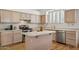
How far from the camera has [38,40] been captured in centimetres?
205

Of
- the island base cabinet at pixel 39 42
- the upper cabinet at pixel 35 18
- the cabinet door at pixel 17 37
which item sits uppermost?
the upper cabinet at pixel 35 18

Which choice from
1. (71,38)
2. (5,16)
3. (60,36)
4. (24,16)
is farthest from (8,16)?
(71,38)

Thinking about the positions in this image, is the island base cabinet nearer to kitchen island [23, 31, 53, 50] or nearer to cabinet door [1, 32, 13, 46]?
kitchen island [23, 31, 53, 50]

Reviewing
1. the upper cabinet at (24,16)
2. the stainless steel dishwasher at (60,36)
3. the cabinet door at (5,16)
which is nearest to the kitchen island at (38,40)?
the stainless steel dishwasher at (60,36)

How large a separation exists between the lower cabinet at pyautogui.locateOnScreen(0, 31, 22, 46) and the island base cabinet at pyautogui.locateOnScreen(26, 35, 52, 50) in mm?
151

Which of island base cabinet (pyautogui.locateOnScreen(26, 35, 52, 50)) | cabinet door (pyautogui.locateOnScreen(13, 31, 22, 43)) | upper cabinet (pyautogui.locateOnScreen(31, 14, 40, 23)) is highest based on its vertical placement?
upper cabinet (pyautogui.locateOnScreen(31, 14, 40, 23))

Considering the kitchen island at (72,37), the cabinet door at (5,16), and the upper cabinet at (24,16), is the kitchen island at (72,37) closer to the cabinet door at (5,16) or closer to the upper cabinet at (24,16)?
the upper cabinet at (24,16)

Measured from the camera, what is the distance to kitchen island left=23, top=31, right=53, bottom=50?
2.00 m

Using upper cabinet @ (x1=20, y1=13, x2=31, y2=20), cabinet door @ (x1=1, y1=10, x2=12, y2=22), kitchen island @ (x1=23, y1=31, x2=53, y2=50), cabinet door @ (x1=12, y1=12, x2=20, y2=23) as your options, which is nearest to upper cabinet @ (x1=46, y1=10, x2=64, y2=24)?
kitchen island @ (x1=23, y1=31, x2=53, y2=50)

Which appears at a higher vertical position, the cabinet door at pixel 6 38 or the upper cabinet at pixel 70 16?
the upper cabinet at pixel 70 16

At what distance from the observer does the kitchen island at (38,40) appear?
78.9 inches

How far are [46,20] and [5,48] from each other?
75 cm
